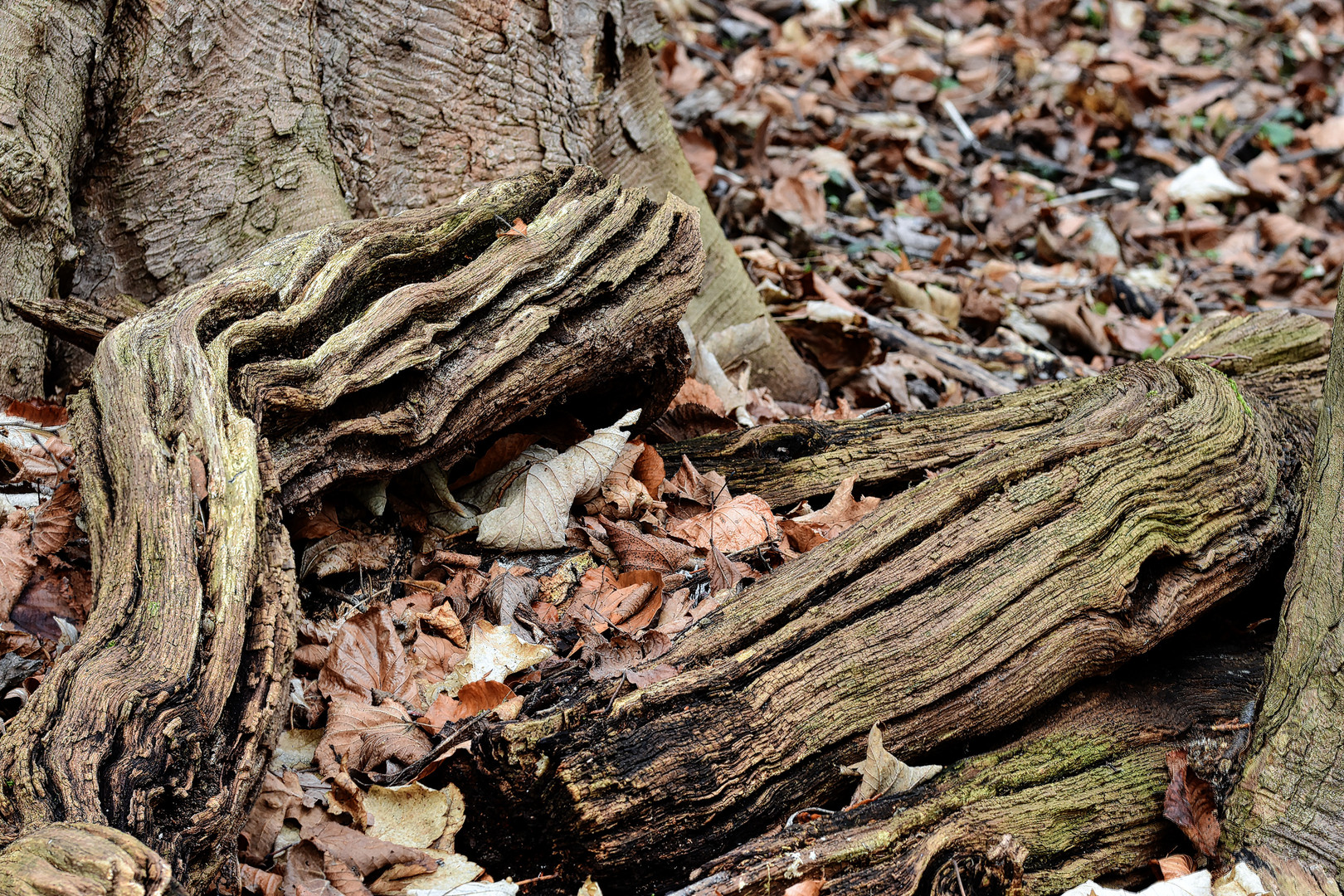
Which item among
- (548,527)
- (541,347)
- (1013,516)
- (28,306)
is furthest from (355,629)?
(1013,516)

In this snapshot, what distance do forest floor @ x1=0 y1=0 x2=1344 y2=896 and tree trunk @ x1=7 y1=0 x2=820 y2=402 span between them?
0.60 m

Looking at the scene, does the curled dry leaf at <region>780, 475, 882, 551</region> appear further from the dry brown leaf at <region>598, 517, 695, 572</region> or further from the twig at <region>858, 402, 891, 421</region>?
the twig at <region>858, 402, 891, 421</region>

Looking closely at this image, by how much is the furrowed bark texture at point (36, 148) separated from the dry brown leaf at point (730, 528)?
1747mm

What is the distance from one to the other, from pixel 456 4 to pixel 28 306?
150 centimetres

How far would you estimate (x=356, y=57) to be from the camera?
3133 mm

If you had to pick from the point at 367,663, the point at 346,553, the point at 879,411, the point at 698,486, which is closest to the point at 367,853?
the point at 367,663

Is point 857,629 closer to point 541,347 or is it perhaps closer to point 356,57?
point 541,347

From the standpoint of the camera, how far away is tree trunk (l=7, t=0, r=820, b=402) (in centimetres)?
285

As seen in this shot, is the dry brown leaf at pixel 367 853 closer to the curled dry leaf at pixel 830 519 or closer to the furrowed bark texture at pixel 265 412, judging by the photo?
the furrowed bark texture at pixel 265 412

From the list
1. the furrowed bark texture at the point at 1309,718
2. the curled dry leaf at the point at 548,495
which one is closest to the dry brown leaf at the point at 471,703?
the curled dry leaf at the point at 548,495

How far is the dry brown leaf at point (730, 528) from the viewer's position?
2738mm

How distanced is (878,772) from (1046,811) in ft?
1.24

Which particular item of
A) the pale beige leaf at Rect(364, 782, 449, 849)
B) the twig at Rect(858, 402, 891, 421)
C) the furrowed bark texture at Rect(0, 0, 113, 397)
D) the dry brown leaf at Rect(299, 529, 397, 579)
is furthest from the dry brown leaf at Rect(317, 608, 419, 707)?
the twig at Rect(858, 402, 891, 421)

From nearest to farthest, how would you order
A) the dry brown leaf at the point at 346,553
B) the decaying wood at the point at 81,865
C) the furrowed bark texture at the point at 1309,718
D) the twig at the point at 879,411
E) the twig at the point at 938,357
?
the decaying wood at the point at 81,865
the furrowed bark texture at the point at 1309,718
the dry brown leaf at the point at 346,553
the twig at the point at 879,411
the twig at the point at 938,357
